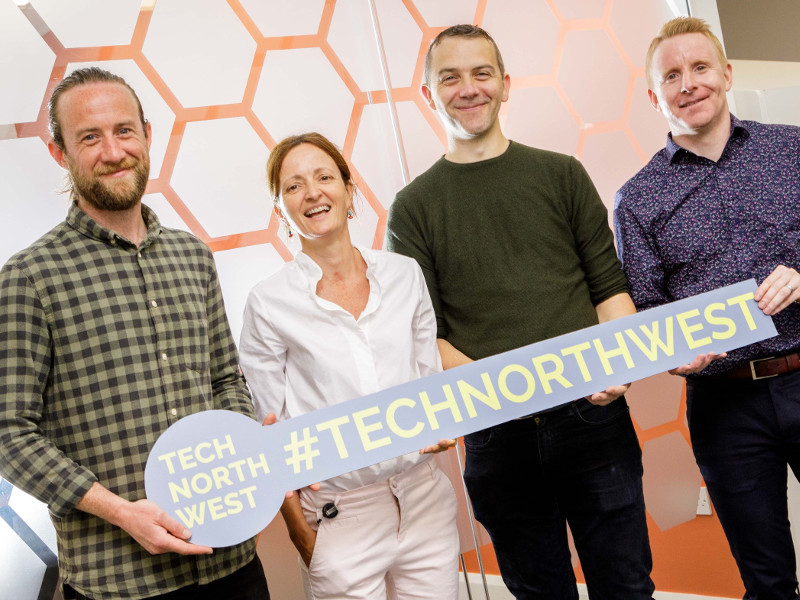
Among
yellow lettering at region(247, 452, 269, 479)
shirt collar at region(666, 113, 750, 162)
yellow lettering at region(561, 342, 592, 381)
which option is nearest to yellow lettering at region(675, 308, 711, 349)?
yellow lettering at region(561, 342, 592, 381)

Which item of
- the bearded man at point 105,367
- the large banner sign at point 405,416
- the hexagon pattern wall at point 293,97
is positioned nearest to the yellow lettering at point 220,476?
the large banner sign at point 405,416

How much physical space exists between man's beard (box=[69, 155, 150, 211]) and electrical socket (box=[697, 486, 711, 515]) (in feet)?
8.11

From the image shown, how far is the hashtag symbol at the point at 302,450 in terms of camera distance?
156 cm

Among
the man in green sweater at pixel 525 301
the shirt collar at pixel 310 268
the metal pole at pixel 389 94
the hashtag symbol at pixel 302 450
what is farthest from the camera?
the metal pole at pixel 389 94

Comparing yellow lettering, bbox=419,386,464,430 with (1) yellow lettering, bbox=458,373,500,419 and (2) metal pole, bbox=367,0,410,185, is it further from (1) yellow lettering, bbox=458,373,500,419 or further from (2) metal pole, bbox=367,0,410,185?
(2) metal pole, bbox=367,0,410,185

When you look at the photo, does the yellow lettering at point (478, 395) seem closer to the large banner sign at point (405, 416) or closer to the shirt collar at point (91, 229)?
the large banner sign at point (405, 416)

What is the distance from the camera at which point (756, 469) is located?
6.39ft

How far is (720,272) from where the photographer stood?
6.41 feet

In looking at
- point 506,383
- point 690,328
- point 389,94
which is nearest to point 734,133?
point 690,328

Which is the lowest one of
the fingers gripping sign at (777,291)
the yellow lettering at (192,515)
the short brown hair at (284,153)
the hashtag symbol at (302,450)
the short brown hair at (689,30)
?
the yellow lettering at (192,515)

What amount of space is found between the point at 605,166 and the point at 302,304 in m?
1.72

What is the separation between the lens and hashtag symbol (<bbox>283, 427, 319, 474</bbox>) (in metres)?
1.56

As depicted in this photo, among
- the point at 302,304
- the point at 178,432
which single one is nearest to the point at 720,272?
the point at 302,304

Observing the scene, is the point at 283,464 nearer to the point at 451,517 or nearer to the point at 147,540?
the point at 147,540
